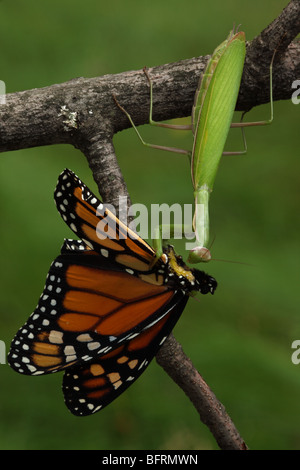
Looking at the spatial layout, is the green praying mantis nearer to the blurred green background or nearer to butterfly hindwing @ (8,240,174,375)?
butterfly hindwing @ (8,240,174,375)

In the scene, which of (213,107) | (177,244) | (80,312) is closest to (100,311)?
(80,312)

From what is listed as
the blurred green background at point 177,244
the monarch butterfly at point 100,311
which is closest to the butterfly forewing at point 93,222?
the monarch butterfly at point 100,311

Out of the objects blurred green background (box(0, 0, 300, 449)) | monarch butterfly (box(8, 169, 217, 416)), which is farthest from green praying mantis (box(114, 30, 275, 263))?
blurred green background (box(0, 0, 300, 449))

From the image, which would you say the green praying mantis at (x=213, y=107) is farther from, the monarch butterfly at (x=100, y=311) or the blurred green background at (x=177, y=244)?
the blurred green background at (x=177, y=244)

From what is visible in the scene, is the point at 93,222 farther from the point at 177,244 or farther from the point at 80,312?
the point at 177,244

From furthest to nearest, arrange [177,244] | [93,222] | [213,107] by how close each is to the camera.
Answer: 1. [177,244]
2. [213,107]
3. [93,222]
